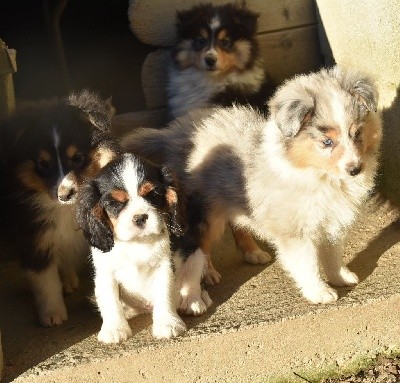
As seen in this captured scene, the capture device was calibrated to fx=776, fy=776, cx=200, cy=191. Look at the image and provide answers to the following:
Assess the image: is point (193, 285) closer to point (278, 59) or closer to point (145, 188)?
point (145, 188)

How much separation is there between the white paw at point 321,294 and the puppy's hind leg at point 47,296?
1491mm

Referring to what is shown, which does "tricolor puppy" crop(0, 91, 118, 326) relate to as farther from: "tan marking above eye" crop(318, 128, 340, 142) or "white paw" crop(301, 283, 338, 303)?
"white paw" crop(301, 283, 338, 303)

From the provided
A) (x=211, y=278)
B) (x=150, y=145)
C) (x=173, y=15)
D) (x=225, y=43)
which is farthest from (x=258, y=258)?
(x=173, y=15)

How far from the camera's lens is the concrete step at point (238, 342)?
4.12m

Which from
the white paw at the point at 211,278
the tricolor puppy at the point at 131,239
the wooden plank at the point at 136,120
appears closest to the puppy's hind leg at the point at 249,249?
the white paw at the point at 211,278

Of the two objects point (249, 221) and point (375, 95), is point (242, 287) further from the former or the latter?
point (375, 95)

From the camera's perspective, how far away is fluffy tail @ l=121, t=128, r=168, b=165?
507 cm

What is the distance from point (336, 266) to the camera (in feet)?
15.7

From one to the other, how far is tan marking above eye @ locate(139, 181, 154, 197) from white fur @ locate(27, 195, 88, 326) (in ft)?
2.92

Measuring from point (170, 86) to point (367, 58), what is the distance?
161 centimetres

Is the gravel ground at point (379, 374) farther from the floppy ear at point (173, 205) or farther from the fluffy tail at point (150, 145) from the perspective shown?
the fluffy tail at point (150, 145)

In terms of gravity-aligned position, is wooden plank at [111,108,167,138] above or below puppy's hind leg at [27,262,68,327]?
above

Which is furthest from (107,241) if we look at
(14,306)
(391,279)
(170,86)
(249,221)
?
(170,86)

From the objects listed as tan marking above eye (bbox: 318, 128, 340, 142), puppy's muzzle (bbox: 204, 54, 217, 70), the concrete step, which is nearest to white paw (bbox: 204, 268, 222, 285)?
the concrete step
